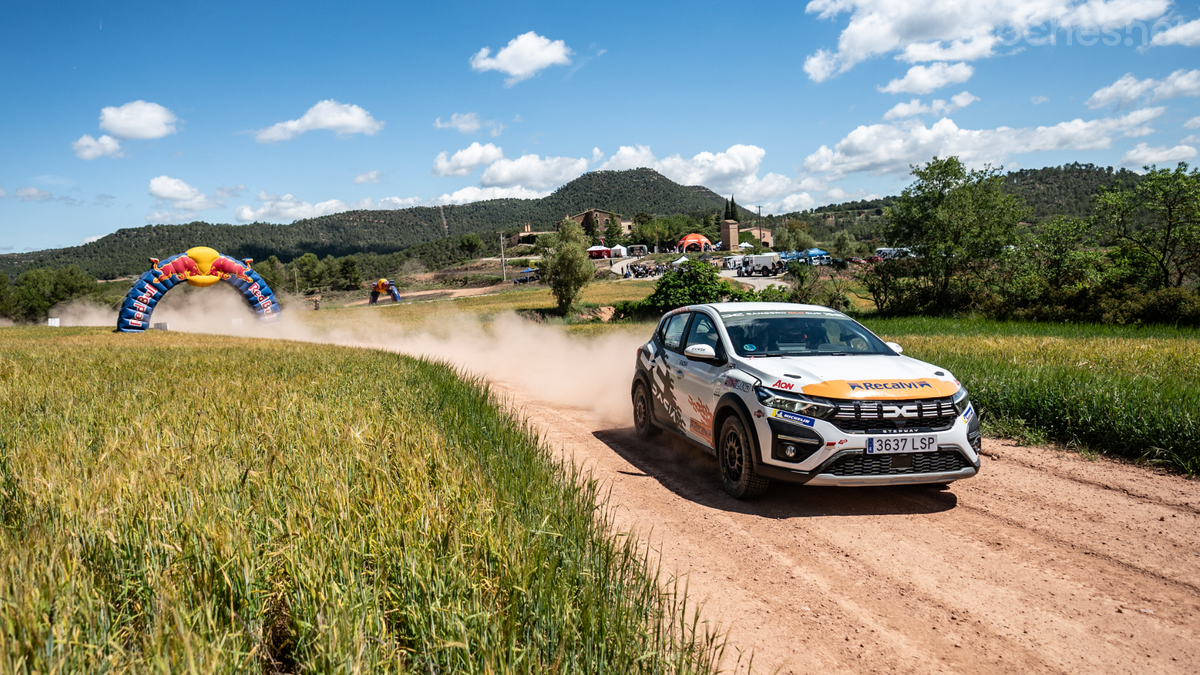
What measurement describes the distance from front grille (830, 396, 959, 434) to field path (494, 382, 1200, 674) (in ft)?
2.40

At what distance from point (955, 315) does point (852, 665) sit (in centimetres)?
2837

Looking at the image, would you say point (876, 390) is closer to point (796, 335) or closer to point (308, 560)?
point (796, 335)

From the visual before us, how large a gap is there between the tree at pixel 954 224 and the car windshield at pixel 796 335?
25495mm

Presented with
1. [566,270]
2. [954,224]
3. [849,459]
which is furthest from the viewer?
[566,270]

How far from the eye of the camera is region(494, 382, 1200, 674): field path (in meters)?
3.38

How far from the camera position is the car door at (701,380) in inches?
255

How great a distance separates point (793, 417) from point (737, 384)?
0.74m

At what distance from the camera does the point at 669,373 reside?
7707mm

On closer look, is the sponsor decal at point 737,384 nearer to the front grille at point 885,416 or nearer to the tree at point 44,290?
the front grille at point 885,416

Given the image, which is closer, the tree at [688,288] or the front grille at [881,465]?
the front grille at [881,465]

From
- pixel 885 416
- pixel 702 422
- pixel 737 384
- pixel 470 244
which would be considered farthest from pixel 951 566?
pixel 470 244

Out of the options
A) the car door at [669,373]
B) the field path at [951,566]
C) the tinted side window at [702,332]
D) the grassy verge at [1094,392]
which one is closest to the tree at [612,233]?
the grassy verge at [1094,392]

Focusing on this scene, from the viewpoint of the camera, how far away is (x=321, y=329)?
106 ft

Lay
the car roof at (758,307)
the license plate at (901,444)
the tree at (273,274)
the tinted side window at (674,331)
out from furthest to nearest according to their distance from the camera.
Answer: the tree at (273,274)
the tinted side window at (674,331)
the car roof at (758,307)
the license plate at (901,444)
